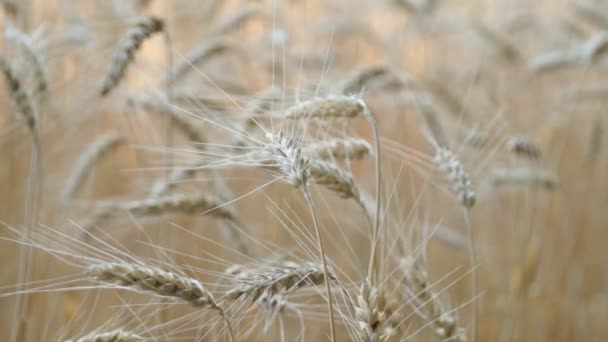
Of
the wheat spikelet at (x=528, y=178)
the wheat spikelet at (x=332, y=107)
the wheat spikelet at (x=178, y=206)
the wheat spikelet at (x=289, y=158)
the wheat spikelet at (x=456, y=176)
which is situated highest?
the wheat spikelet at (x=332, y=107)

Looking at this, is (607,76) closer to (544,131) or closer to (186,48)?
(544,131)

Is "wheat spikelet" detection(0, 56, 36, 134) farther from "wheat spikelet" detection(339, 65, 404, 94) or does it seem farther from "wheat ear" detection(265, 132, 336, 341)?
"wheat spikelet" detection(339, 65, 404, 94)

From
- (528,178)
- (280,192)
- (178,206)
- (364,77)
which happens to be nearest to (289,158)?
(178,206)

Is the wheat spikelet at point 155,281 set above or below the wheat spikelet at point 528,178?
above

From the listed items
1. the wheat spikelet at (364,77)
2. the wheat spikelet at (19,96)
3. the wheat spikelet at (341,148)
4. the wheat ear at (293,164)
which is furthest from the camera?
the wheat spikelet at (364,77)

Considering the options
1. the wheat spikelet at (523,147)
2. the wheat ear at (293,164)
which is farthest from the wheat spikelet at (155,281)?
the wheat spikelet at (523,147)

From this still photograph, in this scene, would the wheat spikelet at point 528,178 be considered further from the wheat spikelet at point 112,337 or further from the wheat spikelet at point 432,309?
the wheat spikelet at point 112,337

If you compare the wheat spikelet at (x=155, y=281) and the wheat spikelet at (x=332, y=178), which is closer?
the wheat spikelet at (x=155, y=281)

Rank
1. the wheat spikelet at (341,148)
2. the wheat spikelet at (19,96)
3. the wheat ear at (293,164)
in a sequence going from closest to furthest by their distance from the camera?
the wheat ear at (293,164) → the wheat spikelet at (341,148) → the wheat spikelet at (19,96)
